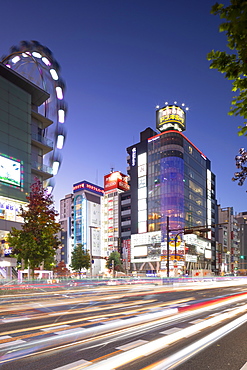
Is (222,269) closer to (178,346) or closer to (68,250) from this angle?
(68,250)

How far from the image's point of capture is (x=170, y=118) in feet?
406

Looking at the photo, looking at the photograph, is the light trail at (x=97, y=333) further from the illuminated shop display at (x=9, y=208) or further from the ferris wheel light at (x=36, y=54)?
the ferris wheel light at (x=36, y=54)

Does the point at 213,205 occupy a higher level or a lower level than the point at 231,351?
higher

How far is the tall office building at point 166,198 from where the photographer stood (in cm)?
11256

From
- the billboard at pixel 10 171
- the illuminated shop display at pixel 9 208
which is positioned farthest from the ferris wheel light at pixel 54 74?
the illuminated shop display at pixel 9 208

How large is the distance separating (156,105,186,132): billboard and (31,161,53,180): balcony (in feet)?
243

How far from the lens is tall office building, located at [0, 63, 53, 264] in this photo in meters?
47.2

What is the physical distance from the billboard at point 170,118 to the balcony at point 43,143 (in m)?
72.2

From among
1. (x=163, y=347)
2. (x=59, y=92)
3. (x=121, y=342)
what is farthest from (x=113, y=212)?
(x=163, y=347)

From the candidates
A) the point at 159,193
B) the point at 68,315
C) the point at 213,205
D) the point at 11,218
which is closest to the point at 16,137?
the point at 11,218

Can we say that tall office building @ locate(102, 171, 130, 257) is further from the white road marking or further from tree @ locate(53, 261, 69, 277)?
the white road marking

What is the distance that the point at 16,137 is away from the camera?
50.4 meters

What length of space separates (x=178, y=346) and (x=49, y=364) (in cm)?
344

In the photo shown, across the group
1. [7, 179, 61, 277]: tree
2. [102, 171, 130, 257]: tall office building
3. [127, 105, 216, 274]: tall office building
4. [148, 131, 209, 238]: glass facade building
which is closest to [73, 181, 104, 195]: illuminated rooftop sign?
[102, 171, 130, 257]: tall office building
